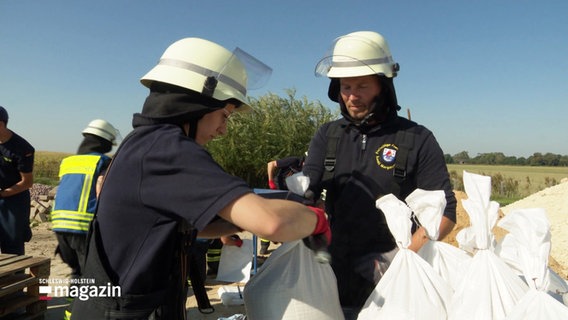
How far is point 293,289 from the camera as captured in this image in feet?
4.73

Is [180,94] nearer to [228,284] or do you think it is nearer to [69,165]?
[69,165]

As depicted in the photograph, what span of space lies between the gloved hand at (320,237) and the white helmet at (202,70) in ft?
1.71

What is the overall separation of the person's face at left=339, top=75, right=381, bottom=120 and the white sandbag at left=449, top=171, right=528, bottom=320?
0.67 metres

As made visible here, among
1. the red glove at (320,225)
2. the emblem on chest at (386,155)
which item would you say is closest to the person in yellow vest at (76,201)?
the emblem on chest at (386,155)

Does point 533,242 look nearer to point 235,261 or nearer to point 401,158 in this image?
point 401,158

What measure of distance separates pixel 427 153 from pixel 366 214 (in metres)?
0.41

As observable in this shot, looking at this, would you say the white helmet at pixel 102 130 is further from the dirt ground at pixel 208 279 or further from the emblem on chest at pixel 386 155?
the emblem on chest at pixel 386 155

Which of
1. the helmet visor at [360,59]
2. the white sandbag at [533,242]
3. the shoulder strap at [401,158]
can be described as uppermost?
the helmet visor at [360,59]

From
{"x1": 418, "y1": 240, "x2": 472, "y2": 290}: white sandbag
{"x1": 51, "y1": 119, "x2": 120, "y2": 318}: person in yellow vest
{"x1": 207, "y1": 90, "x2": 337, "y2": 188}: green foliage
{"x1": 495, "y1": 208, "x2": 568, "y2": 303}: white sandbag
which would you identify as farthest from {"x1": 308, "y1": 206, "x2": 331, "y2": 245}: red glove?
{"x1": 207, "y1": 90, "x2": 337, "y2": 188}: green foliage

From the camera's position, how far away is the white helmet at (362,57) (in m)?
1.83

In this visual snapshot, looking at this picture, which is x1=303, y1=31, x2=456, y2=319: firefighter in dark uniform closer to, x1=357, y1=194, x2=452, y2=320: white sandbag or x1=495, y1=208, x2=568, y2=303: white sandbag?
x1=357, y1=194, x2=452, y2=320: white sandbag

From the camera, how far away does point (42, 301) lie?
13.5 feet

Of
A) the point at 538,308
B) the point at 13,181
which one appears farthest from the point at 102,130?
the point at 538,308

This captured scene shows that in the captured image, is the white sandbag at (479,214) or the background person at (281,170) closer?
the white sandbag at (479,214)
